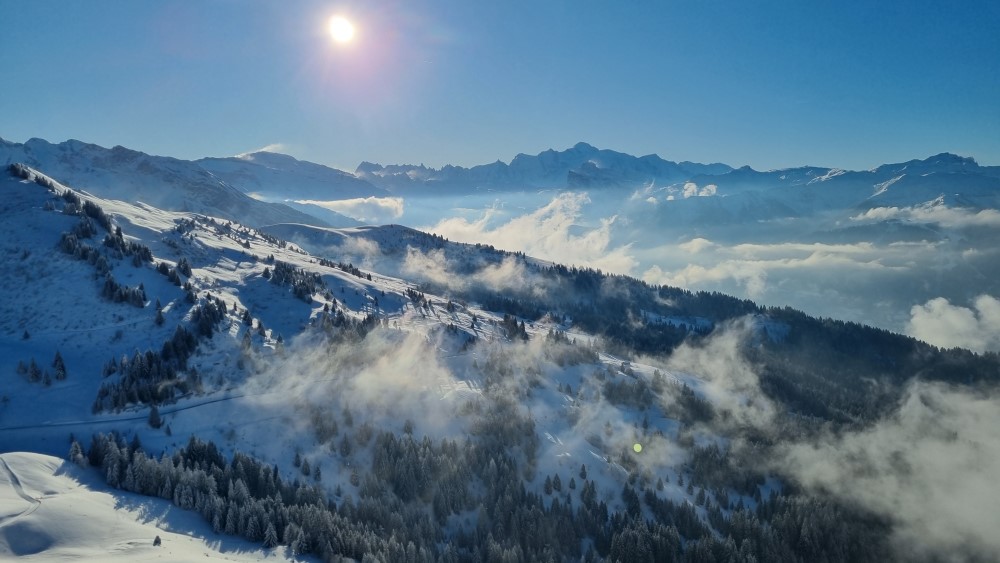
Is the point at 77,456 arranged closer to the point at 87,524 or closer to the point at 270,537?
the point at 87,524

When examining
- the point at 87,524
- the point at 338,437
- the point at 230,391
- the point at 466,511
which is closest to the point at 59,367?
the point at 230,391

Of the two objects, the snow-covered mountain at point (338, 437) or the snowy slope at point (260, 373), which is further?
the snowy slope at point (260, 373)

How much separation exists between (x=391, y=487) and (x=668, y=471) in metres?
74.7

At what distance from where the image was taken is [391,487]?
361 feet

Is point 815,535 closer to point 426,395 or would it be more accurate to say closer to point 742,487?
point 742,487

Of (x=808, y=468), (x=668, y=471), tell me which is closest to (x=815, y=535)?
(x=668, y=471)

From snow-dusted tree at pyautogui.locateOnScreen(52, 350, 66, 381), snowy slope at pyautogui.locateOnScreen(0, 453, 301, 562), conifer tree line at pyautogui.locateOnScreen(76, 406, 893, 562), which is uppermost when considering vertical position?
snow-dusted tree at pyautogui.locateOnScreen(52, 350, 66, 381)

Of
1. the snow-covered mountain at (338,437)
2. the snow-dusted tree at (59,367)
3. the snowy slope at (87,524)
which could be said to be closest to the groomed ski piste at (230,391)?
the snowy slope at (87,524)

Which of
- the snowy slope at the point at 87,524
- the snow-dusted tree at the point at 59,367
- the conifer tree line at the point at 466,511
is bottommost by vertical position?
the conifer tree line at the point at 466,511

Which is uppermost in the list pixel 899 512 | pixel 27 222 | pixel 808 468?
pixel 27 222

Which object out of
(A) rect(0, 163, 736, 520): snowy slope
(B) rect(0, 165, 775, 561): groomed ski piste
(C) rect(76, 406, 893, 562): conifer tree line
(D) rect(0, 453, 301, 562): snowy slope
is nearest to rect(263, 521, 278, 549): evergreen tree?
(C) rect(76, 406, 893, 562): conifer tree line

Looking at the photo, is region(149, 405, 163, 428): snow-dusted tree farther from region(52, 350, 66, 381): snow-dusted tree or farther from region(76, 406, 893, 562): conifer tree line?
region(52, 350, 66, 381): snow-dusted tree

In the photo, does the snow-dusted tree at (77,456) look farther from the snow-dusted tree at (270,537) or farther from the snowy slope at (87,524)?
the snow-dusted tree at (270,537)

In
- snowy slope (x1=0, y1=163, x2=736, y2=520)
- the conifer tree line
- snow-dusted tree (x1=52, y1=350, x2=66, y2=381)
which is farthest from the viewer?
snow-dusted tree (x1=52, y1=350, x2=66, y2=381)
